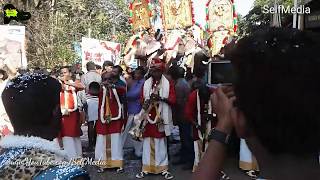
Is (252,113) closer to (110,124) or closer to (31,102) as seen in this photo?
(31,102)

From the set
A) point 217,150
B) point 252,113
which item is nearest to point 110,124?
point 217,150

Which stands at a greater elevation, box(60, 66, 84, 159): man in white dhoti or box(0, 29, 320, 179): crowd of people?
box(0, 29, 320, 179): crowd of people

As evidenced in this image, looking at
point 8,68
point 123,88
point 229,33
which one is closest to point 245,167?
point 123,88

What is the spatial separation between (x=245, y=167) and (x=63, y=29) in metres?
14.3

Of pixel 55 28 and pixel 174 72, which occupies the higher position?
pixel 55 28

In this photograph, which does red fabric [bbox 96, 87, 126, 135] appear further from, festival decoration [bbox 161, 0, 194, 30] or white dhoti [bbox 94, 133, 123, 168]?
festival decoration [bbox 161, 0, 194, 30]

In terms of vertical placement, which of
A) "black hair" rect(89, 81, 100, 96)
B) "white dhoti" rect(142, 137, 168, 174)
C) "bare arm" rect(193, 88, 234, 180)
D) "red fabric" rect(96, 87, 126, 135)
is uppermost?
"bare arm" rect(193, 88, 234, 180)

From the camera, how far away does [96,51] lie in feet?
46.5

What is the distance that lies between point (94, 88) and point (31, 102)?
7.12 metres

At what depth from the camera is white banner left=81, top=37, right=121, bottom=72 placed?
45.6 ft

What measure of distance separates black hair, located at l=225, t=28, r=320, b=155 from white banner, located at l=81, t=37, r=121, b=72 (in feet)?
41.3

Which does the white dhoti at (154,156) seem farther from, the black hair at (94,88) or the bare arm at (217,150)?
the bare arm at (217,150)

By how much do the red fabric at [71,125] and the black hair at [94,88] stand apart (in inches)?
58.3

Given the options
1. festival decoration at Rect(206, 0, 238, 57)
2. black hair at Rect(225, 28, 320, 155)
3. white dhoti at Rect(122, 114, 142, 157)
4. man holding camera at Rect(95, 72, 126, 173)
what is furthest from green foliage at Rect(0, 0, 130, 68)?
black hair at Rect(225, 28, 320, 155)
